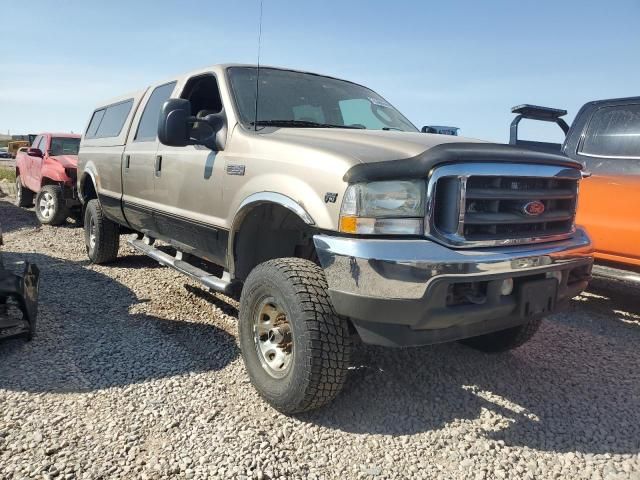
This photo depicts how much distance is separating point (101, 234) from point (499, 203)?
4.78 meters

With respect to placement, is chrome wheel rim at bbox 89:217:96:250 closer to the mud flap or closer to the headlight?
the mud flap

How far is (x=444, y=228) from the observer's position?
7.79 ft

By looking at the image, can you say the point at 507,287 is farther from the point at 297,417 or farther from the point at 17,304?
the point at 17,304

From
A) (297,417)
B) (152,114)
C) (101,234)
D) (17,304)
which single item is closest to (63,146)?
(101,234)

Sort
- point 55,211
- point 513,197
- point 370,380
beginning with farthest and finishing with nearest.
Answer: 1. point 55,211
2. point 370,380
3. point 513,197

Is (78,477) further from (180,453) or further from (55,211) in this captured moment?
(55,211)

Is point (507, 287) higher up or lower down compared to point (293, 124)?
lower down

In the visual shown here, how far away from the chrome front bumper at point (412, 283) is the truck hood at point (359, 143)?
0.43 metres

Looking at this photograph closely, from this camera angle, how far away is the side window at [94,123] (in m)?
6.31

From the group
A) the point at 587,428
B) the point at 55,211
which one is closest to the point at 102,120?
the point at 55,211

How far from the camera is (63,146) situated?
9.95m

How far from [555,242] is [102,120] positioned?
5.42m

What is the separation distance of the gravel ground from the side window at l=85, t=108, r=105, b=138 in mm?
2828

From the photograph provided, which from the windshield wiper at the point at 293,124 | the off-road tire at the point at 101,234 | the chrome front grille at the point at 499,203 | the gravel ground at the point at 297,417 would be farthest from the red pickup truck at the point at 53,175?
the chrome front grille at the point at 499,203
